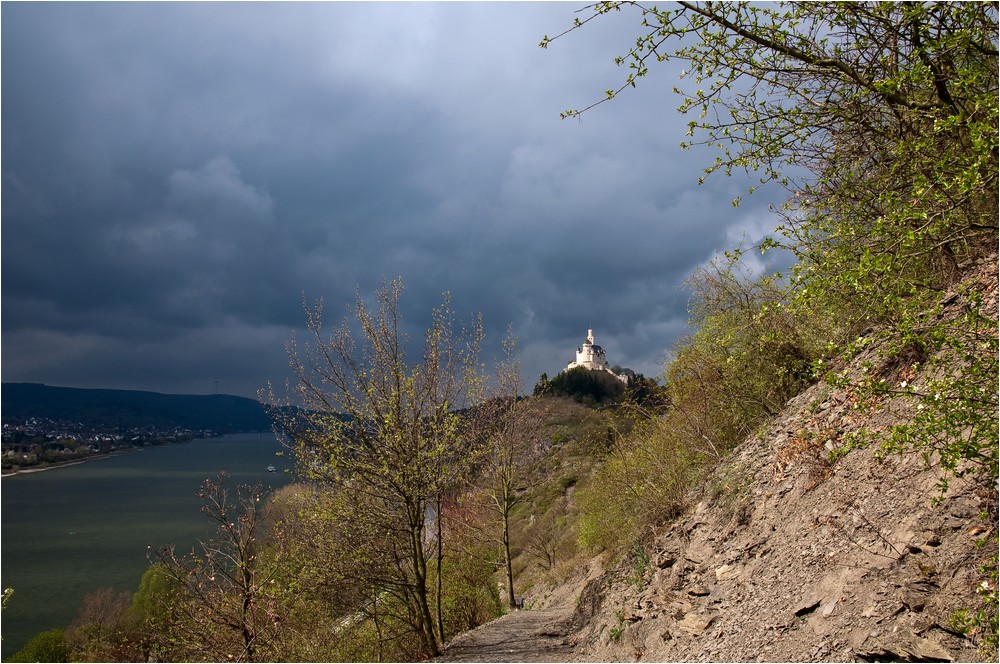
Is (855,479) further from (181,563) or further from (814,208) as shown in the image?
(181,563)

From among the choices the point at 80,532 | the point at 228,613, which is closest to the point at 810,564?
the point at 228,613

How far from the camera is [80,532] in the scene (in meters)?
75.8

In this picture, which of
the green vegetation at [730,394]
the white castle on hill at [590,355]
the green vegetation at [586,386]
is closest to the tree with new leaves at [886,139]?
the green vegetation at [730,394]

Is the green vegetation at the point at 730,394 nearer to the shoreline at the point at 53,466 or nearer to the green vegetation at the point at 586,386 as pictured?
the green vegetation at the point at 586,386

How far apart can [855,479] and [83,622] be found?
164 feet

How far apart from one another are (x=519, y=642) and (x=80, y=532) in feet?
286

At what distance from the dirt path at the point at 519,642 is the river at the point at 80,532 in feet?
18.3

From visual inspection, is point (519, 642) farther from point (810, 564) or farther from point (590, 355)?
point (590, 355)

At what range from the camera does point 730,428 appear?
1541cm

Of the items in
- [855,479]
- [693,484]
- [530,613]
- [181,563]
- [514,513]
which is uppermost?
[855,479]

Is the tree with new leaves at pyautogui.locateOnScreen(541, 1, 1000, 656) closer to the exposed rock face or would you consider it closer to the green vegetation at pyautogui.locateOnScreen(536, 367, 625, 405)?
the exposed rock face

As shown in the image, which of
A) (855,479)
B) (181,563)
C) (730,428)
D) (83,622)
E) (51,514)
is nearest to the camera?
(855,479)

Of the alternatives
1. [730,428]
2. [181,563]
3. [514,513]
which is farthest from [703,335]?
[514,513]

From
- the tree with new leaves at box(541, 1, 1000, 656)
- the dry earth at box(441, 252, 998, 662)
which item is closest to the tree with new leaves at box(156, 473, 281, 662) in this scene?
the dry earth at box(441, 252, 998, 662)
